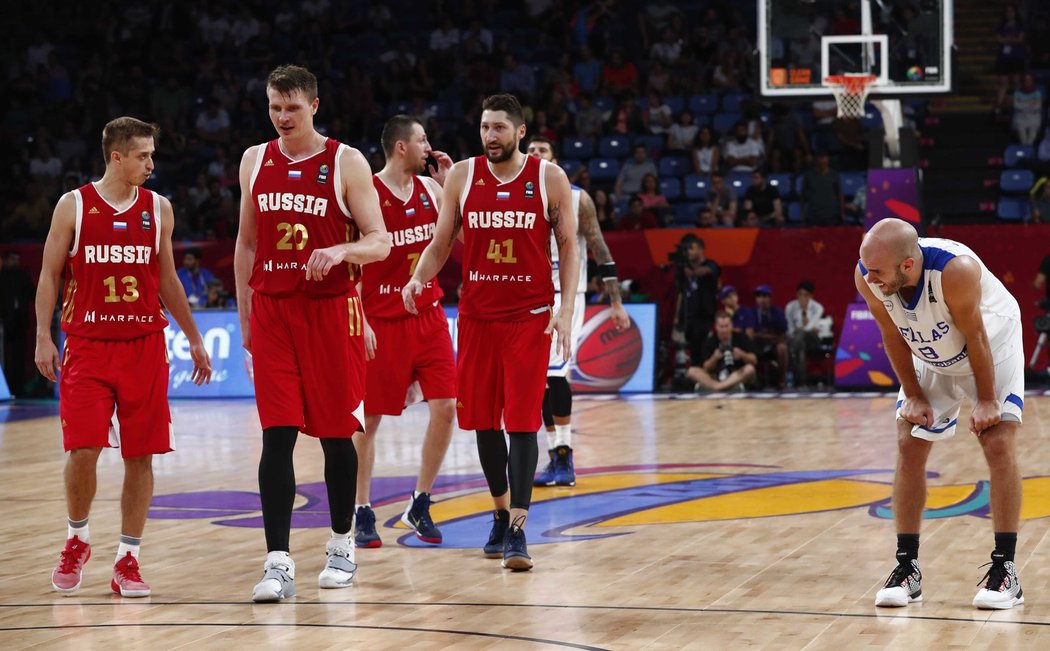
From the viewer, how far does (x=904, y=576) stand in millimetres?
5664

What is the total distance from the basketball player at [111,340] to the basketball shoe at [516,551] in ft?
5.12

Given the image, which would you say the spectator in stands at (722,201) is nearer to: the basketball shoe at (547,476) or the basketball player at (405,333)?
the basketball shoe at (547,476)

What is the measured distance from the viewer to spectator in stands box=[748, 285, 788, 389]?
16.8 meters

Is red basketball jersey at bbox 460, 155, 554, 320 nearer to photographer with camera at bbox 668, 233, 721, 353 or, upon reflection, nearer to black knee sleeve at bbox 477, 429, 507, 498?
black knee sleeve at bbox 477, 429, 507, 498

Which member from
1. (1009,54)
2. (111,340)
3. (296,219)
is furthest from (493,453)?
(1009,54)

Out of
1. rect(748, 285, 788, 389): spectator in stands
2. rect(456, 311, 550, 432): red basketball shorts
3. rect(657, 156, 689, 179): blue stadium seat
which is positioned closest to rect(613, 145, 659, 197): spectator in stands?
rect(657, 156, 689, 179): blue stadium seat

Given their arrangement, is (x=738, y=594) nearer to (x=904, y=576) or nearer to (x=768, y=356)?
(x=904, y=576)

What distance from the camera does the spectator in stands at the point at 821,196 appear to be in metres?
18.0

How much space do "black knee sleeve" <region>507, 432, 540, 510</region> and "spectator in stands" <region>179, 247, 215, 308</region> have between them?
476 inches

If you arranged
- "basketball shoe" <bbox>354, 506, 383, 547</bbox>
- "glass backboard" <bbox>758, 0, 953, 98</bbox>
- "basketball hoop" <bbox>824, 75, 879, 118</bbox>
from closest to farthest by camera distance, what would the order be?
"basketball shoe" <bbox>354, 506, 383, 547</bbox> → "glass backboard" <bbox>758, 0, 953, 98</bbox> → "basketball hoop" <bbox>824, 75, 879, 118</bbox>

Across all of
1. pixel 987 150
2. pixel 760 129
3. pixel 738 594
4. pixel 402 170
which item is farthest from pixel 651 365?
pixel 738 594

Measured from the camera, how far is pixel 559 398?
31.4ft

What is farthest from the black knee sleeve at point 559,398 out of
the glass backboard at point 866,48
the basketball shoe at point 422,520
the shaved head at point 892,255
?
the glass backboard at point 866,48

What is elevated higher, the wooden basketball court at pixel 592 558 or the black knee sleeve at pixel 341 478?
the black knee sleeve at pixel 341 478
